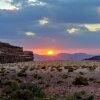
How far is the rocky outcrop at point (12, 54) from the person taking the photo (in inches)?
4293

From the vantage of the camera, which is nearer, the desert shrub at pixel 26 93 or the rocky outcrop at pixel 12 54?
the desert shrub at pixel 26 93

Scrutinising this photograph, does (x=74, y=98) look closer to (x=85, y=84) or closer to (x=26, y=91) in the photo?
(x=26, y=91)

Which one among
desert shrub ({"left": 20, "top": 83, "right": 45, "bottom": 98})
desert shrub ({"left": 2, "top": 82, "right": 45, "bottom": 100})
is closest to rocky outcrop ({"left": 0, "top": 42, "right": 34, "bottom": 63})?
desert shrub ({"left": 20, "top": 83, "right": 45, "bottom": 98})

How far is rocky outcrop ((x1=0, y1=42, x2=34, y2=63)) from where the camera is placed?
358 ft

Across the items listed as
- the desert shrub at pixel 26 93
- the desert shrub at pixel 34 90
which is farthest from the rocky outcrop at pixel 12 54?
the desert shrub at pixel 26 93

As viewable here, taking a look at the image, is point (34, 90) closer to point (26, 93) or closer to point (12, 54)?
Answer: point (26, 93)

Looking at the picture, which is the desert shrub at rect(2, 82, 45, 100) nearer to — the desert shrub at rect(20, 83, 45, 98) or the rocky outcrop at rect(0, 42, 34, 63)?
the desert shrub at rect(20, 83, 45, 98)

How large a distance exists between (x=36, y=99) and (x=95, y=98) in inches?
161

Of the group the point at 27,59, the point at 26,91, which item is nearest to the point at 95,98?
the point at 26,91

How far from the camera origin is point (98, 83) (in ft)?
141

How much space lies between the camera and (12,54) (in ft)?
374

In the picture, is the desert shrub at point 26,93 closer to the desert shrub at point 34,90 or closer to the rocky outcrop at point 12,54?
the desert shrub at point 34,90

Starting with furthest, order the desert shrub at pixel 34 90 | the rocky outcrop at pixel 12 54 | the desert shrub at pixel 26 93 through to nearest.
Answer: the rocky outcrop at pixel 12 54
the desert shrub at pixel 34 90
the desert shrub at pixel 26 93

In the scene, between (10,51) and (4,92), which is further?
(10,51)
